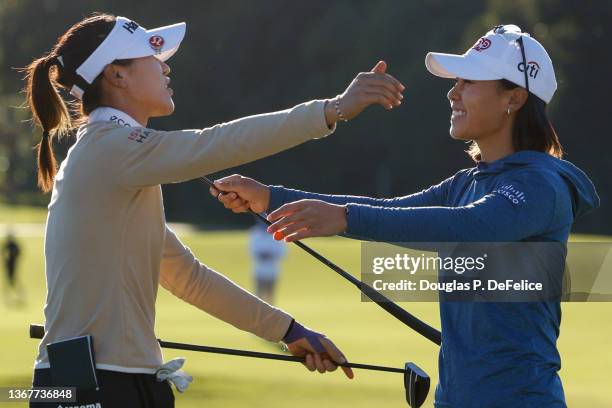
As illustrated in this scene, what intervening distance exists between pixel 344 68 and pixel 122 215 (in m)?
57.0

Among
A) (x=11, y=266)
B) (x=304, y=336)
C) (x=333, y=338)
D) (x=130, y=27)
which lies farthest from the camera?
(x=11, y=266)

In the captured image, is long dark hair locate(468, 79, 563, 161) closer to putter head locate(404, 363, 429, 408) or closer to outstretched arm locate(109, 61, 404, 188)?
outstretched arm locate(109, 61, 404, 188)

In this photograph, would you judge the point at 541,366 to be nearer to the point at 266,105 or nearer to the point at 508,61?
the point at 508,61

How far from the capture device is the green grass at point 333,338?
10359 mm

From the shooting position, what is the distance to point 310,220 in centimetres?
367

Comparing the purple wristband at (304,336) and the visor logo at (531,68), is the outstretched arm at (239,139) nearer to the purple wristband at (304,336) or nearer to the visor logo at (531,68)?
the visor logo at (531,68)

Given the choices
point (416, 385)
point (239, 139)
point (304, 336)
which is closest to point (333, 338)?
point (304, 336)

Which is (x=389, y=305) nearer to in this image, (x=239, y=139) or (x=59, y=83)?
(x=239, y=139)

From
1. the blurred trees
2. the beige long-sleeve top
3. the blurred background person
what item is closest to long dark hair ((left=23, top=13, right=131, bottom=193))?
the beige long-sleeve top

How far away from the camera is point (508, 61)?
429cm

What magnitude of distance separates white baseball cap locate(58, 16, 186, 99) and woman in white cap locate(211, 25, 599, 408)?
0.54 meters

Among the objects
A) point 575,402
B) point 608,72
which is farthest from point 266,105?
point 575,402

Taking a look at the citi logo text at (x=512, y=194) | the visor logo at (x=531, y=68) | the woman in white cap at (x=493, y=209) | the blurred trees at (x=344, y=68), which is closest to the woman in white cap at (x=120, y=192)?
the woman in white cap at (x=493, y=209)

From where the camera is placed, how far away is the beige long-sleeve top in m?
3.95
